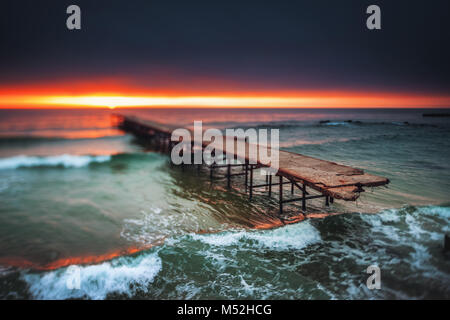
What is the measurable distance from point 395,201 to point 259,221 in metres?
5.65

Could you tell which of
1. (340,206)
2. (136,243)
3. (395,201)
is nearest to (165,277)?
(136,243)

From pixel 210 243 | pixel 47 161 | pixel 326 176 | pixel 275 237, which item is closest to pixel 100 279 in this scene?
pixel 210 243

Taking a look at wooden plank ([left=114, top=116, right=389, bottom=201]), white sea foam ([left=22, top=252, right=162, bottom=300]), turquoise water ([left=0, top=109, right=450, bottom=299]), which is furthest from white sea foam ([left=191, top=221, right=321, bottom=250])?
white sea foam ([left=22, top=252, right=162, bottom=300])

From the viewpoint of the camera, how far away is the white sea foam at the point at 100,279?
4.92m

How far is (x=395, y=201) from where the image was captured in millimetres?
9672

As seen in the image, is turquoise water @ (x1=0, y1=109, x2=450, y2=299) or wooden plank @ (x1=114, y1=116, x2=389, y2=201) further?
wooden plank @ (x1=114, y1=116, x2=389, y2=201)

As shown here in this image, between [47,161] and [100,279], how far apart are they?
58.6ft

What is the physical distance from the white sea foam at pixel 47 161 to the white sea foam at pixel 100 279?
46.3 ft

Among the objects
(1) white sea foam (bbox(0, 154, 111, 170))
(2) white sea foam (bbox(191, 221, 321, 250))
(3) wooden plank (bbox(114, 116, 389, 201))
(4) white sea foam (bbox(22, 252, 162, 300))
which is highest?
(3) wooden plank (bbox(114, 116, 389, 201))

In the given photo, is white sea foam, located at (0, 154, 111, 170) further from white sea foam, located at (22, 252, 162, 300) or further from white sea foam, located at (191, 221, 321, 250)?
white sea foam, located at (191, 221, 321, 250)

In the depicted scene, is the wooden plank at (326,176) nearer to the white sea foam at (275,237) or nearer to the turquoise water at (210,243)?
the white sea foam at (275,237)

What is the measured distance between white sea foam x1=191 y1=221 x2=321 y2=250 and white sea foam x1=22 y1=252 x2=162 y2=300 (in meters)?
1.61

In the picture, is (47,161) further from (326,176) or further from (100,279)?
(326,176)

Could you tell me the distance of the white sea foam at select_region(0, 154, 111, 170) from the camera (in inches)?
696
